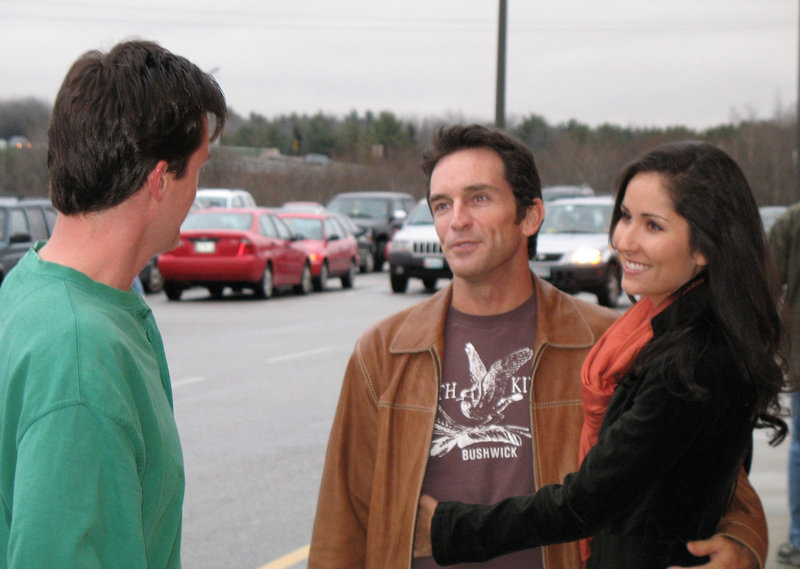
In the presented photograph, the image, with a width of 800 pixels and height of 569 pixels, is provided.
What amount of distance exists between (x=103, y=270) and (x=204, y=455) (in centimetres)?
569

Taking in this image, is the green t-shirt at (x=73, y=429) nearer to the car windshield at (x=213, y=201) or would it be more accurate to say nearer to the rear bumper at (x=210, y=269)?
the rear bumper at (x=210, y=269)

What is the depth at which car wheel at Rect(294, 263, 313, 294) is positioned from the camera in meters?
20.2

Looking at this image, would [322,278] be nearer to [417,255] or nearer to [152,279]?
[417,255]

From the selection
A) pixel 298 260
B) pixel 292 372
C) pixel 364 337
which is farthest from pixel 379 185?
pixel 364 337

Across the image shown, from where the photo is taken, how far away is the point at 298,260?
1980cm

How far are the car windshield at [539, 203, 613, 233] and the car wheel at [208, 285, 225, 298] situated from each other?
19.4ft

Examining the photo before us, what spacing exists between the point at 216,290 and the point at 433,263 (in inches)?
159

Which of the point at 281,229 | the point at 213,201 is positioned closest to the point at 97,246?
the point at 281,229

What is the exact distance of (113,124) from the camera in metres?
1.64

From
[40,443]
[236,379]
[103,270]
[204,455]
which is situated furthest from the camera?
[236,379]

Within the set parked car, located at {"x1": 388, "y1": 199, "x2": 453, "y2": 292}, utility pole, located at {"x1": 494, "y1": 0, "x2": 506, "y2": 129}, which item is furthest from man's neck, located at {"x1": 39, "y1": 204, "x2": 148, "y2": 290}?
parked car, located at {"x1": 388, "y1": 199, "x2": 453, "y2": 292}

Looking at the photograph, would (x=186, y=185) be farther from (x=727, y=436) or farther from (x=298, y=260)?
(x=298, y=260)

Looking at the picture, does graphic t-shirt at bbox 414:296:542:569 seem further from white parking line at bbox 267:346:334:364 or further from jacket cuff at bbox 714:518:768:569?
white parking line at bbox 267:346:334:364

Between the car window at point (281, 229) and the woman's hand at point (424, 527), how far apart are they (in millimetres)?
17053
